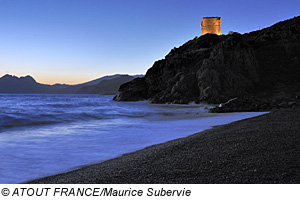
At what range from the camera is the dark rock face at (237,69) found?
27391 millimetres

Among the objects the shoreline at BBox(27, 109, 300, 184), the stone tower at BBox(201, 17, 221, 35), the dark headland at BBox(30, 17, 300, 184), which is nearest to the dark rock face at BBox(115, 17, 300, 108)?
the dark headland at BBox(30, 17, 300, 184)

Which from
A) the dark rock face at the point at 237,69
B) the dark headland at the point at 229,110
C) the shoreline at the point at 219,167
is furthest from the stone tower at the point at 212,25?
the shoreline at the point at 219,167

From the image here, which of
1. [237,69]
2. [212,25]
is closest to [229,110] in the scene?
[237,69]

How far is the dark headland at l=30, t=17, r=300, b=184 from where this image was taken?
2.48 m

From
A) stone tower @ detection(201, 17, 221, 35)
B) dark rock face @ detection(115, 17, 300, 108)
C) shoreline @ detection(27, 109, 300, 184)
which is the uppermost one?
stone tower @ detection(201, 17, 221, 35)

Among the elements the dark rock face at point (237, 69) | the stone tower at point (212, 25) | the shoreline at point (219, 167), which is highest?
the stone tower at point (212, 25)

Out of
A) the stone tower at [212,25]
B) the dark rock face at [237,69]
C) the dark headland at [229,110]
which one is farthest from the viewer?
the stone tower at [212,25]

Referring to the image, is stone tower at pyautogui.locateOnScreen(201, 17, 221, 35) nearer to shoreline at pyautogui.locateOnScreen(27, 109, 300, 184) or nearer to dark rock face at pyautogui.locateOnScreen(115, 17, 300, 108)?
dark rock face at pyautogui.locateOnScreen(115, 17, 300, 108)

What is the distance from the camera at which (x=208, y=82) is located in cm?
2748

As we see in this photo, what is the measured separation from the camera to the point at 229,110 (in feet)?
45.6

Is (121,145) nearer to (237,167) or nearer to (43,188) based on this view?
(43,188)

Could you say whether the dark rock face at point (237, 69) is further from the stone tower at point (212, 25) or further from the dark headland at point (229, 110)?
the stone tower at point (212, 25)

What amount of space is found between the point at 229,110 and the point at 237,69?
56.8ft

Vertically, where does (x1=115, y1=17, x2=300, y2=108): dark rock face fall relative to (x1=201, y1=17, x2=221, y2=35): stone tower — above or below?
below
